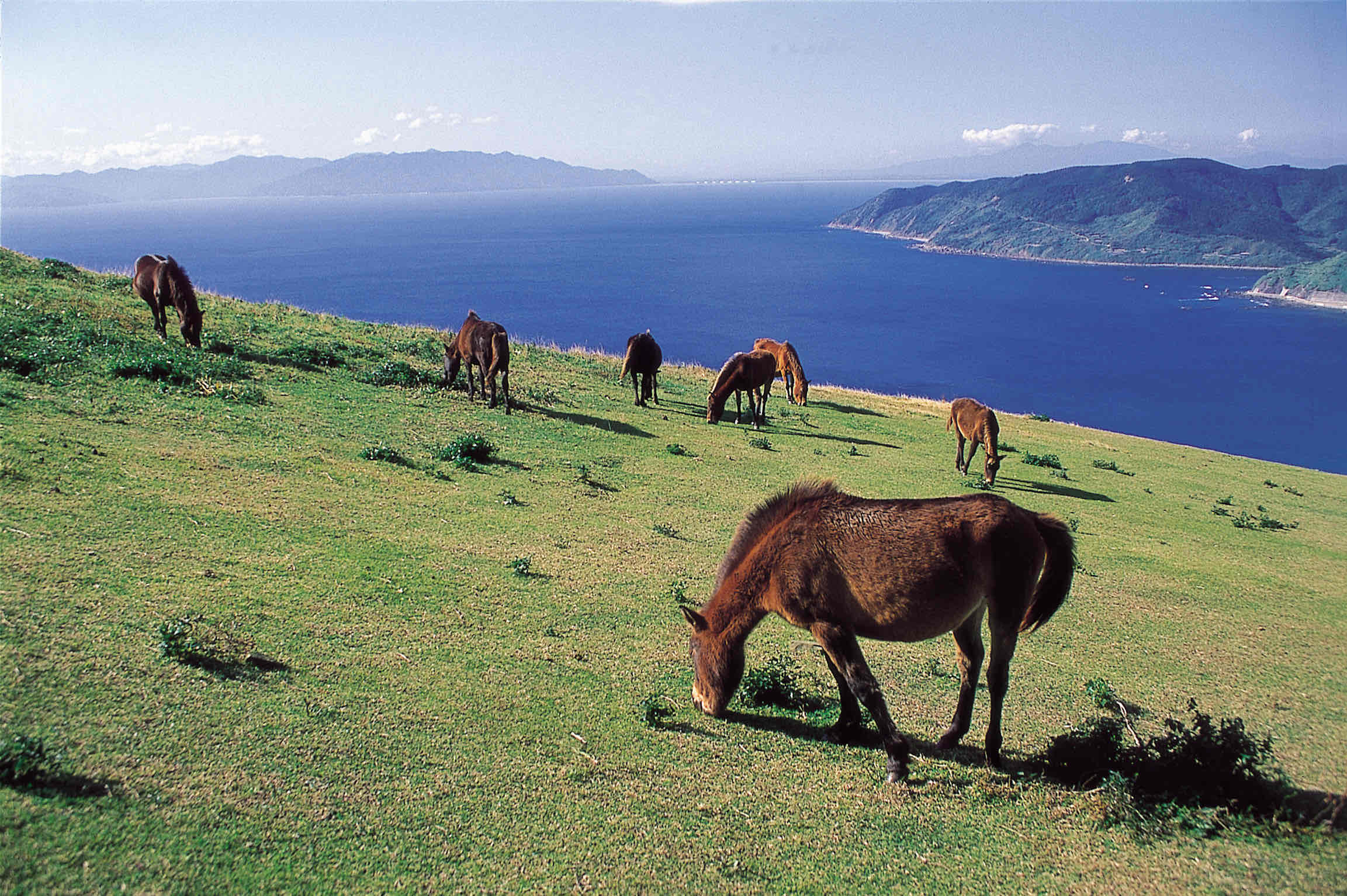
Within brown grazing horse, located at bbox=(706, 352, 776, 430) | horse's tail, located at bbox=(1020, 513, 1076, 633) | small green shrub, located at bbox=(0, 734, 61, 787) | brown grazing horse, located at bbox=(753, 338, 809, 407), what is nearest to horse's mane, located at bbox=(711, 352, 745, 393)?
brown grazing horse, located at bbox=(706, 352, 776, 430)

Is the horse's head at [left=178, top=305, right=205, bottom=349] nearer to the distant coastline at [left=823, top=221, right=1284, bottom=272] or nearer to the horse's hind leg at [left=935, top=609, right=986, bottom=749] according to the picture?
the horse's hind leg at [left=935, top=609, right=986, bottom=749]

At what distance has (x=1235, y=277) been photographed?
477 feet

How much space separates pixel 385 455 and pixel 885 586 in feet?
28.2

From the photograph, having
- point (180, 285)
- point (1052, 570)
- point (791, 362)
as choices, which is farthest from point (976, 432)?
point (180, 285)

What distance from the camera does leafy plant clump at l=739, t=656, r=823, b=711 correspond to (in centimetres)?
626

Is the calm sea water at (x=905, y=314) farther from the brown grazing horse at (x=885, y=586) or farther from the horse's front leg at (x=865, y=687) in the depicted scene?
the horse's front leg at (x=865, y=687)

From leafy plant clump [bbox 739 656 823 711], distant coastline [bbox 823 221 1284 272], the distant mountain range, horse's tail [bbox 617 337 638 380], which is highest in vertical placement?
the distant mountain range

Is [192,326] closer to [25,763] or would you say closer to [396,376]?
[396,376]

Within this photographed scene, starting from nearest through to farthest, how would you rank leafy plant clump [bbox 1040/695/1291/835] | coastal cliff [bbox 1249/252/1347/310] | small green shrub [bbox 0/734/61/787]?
small green shrub [bbox 0/734/61/787]
leafy plant clump [bbox 1040/695/1291/835]
coastal cliff [bbox 1249/252/1347/310]

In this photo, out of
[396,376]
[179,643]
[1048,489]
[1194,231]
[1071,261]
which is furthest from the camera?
[1194,231]

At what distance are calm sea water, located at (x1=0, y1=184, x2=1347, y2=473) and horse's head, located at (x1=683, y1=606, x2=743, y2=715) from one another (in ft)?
216

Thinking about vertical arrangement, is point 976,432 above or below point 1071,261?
below

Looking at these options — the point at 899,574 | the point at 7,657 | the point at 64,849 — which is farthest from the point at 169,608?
the point at 899,574

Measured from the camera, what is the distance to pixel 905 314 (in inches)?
4328
